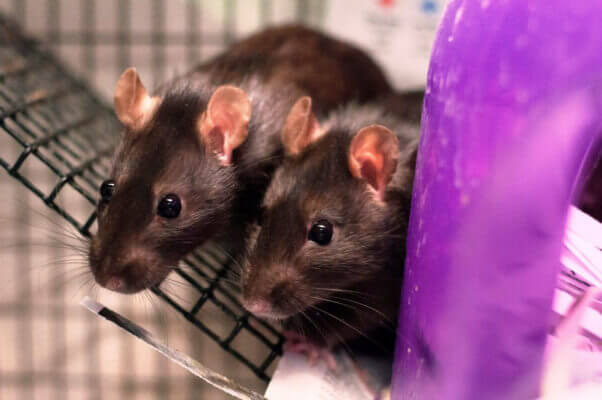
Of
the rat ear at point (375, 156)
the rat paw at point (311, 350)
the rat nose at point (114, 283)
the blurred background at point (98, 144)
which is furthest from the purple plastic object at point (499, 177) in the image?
the blurred background at point (98, 144)

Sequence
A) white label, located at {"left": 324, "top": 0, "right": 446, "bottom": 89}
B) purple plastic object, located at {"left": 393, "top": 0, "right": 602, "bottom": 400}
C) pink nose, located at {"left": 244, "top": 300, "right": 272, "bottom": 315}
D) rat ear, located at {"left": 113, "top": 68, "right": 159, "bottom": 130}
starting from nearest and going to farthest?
purple plastic object, located at {"left": 393, "top": 0, "right": 602, "bottom": 400} → pink nose, located at {"left": 244, "top": 300, "right": 272, "bottom": 315} → rat ear, located at {"left": 113, "top": 68, "right": 159, "bottom": 130} → white label, located at {"left": 324, "top": 0, "right": 446, "bottom": 89}

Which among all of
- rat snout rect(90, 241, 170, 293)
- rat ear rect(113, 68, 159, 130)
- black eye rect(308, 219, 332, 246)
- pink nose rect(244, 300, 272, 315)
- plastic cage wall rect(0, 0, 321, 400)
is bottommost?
plastic cage wall rect(0, 0, 321, 400)

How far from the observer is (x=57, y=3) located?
1.50 m

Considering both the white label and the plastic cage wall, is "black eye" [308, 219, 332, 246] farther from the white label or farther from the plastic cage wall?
the white label

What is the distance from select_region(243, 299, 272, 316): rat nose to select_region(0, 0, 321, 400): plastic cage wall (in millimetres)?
540

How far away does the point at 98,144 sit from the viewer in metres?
1.16

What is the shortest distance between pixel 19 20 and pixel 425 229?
1.28 metres

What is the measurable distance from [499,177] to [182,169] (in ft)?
1.37

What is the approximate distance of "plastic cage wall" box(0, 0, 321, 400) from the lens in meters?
1.40

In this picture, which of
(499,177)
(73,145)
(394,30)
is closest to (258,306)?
(499,177)

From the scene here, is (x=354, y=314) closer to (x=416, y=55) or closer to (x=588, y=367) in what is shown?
(x=588, y=367)

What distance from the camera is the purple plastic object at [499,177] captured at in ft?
1.73

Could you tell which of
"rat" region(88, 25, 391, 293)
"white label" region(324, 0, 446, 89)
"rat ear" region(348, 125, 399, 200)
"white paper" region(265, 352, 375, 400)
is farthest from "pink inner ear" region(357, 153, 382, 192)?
"white label" region(324, 0, 446, 89)

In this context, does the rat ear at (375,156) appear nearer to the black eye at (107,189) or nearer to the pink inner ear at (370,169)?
the pink inner ear at (370,169)
